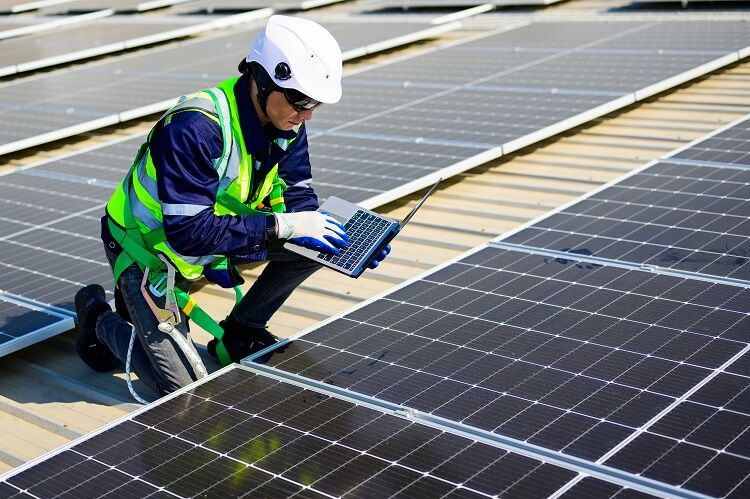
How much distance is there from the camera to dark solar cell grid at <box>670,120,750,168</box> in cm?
966

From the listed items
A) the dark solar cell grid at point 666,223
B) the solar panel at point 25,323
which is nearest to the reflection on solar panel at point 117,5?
the dark solar cell grid at point 666,223

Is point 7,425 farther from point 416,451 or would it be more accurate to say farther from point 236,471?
point 416,451

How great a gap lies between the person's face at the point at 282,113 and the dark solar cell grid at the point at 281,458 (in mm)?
1590

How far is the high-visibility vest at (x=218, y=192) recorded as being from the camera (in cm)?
660

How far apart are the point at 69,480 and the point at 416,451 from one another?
5.42 ft

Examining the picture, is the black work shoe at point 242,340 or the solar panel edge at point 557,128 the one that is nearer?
the black work shoe at point 242,340

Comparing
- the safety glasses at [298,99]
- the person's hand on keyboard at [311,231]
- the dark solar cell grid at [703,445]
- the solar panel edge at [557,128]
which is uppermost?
the safety glasses at [298,99]

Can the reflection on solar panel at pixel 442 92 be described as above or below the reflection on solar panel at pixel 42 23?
below

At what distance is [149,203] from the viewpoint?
22.2 feet

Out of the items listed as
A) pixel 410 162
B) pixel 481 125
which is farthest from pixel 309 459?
pixel 481 125

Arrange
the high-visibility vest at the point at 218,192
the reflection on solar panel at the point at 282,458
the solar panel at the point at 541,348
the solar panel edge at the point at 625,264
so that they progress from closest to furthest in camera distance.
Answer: the reflection on solar panel at the point at 282,458
the solar panel at the point at 541,348
the high-visibility vest at the point at 218,192
the solar panel edge at the point at 625,264

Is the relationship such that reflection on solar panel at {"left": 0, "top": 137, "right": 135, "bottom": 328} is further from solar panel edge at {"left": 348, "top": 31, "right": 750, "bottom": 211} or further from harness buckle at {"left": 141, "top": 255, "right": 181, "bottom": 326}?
solar panel edge at {"left": 348, "top": 31, "right": 750, "bottom": 211}

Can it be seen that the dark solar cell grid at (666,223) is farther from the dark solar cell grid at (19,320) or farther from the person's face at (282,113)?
the dark solar cell grid at (19,320)

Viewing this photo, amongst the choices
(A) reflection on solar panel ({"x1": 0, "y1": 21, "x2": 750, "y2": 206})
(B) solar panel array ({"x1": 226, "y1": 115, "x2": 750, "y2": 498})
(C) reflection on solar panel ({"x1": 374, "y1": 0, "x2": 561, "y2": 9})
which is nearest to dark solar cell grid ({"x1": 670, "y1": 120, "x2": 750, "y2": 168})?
(B) solar panel array ({"x1": 226, "y1": 115, "x2": 750, "y2": 498})
